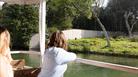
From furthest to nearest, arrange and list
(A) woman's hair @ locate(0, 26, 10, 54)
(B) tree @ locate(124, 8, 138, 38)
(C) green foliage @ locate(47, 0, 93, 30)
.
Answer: (B) tree @ locate(124, 8, 138, 38)
(C) green foliage @ locate(47, 0, 93, 30)
(A) woman's hair @ locate(0, 26, 10, 54)

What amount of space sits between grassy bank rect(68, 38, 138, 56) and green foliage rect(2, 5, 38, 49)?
3.20 meters

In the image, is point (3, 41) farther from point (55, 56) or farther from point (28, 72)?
point (28, 72)

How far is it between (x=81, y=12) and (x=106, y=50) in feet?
15.5

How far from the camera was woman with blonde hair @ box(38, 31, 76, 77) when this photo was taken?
10.1ft

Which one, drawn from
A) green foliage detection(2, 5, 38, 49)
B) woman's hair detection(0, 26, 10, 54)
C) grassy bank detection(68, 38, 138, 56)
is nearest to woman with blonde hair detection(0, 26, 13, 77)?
woman's hair detection(0, 26, 10, 54)

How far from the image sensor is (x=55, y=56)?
10.1 feet

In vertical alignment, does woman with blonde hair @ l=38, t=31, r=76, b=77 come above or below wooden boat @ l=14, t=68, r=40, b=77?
above

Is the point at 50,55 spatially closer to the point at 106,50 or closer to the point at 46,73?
the point at 46,73

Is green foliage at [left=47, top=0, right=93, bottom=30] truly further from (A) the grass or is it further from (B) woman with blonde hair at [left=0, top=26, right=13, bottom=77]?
(B) woman with blonde hair at [left=0, top=26, right=13, bottom=77]

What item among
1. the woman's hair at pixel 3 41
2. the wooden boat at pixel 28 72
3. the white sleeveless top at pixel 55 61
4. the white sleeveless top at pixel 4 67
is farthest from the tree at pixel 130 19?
the white sleeveless top at pixel 4 67

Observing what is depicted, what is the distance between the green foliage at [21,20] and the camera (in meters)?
26.8

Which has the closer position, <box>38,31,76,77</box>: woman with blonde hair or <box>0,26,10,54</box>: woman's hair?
<box>0,26,10,54</box>: woman's hair

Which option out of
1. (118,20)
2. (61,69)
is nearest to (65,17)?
(118,20)

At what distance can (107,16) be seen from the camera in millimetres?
31781
